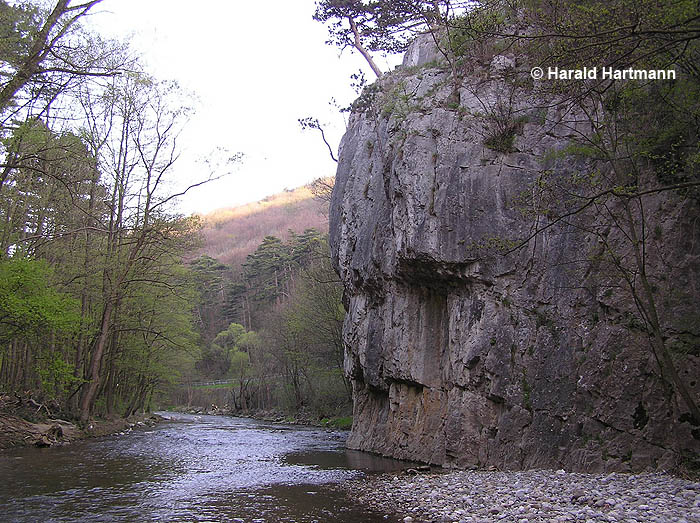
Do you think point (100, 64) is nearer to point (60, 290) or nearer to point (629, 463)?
point (629, 463)

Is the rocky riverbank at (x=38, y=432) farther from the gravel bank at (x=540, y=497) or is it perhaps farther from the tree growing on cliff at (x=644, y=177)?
the tree growing on cliff at (x=644, y=177)

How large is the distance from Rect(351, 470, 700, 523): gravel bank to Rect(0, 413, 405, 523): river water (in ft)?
2.95

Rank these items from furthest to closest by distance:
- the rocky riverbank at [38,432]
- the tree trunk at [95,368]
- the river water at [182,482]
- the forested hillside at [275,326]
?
the forested hillside at [275,326] → the tree trunk at [95,368] → the rocky riverbank at [38,432] → the river water at [182,482]

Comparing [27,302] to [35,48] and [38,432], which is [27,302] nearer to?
[38,432]

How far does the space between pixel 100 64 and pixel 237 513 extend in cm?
891

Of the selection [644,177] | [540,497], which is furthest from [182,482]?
[644,177]

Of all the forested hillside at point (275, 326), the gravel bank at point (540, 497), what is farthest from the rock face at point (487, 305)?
the forested hillside at point (275, 326)

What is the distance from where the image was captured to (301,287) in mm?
40375

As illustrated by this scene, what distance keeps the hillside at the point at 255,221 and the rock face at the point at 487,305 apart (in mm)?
86300

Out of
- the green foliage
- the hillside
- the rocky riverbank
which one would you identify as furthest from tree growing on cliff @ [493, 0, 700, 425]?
the hillside

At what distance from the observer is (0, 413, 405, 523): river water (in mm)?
9336

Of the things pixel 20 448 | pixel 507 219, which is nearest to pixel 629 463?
pixel 507 219

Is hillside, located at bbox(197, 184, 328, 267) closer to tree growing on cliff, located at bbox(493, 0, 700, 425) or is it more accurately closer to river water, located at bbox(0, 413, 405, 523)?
river water, located at bbox(0, 413, 405, 523)

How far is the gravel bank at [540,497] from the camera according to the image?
7336 mm
